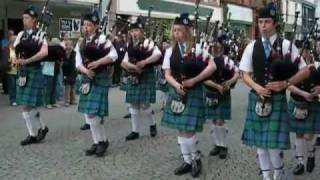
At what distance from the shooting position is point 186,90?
5.90m

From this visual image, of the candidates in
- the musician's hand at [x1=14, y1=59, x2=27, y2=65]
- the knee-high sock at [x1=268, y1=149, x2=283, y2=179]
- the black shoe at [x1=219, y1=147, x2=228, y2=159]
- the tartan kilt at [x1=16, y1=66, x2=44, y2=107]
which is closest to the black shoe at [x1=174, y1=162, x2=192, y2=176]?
the black shoe at [x1=219, y1=147, x2=228, y2=159]

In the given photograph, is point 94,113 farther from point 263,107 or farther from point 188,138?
point 263,107

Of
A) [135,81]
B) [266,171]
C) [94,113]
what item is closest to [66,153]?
[94,113]

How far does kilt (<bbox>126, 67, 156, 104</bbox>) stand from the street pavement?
543 mm

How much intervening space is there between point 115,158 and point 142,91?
157 centimetres

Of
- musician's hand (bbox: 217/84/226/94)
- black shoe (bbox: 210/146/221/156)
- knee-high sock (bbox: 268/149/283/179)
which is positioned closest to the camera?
Answer: knee-high sock (bbox: 268/149/283/179)

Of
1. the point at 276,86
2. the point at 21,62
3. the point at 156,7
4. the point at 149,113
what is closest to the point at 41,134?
the point at 21,62

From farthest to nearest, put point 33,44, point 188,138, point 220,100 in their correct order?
point 33,44
point 220,100
point 188,138

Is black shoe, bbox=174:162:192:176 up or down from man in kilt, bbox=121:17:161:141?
down

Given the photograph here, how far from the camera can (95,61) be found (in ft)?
22.5

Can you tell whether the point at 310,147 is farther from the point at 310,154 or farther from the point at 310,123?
the point at 310,123

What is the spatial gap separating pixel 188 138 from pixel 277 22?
1542 millimetres

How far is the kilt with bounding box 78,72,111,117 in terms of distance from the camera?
22.4 feet

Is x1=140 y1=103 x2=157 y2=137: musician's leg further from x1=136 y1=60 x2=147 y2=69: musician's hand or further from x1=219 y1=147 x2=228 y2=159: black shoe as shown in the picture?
x1=219 y1=147 x2=228 y2=159: black shoe
